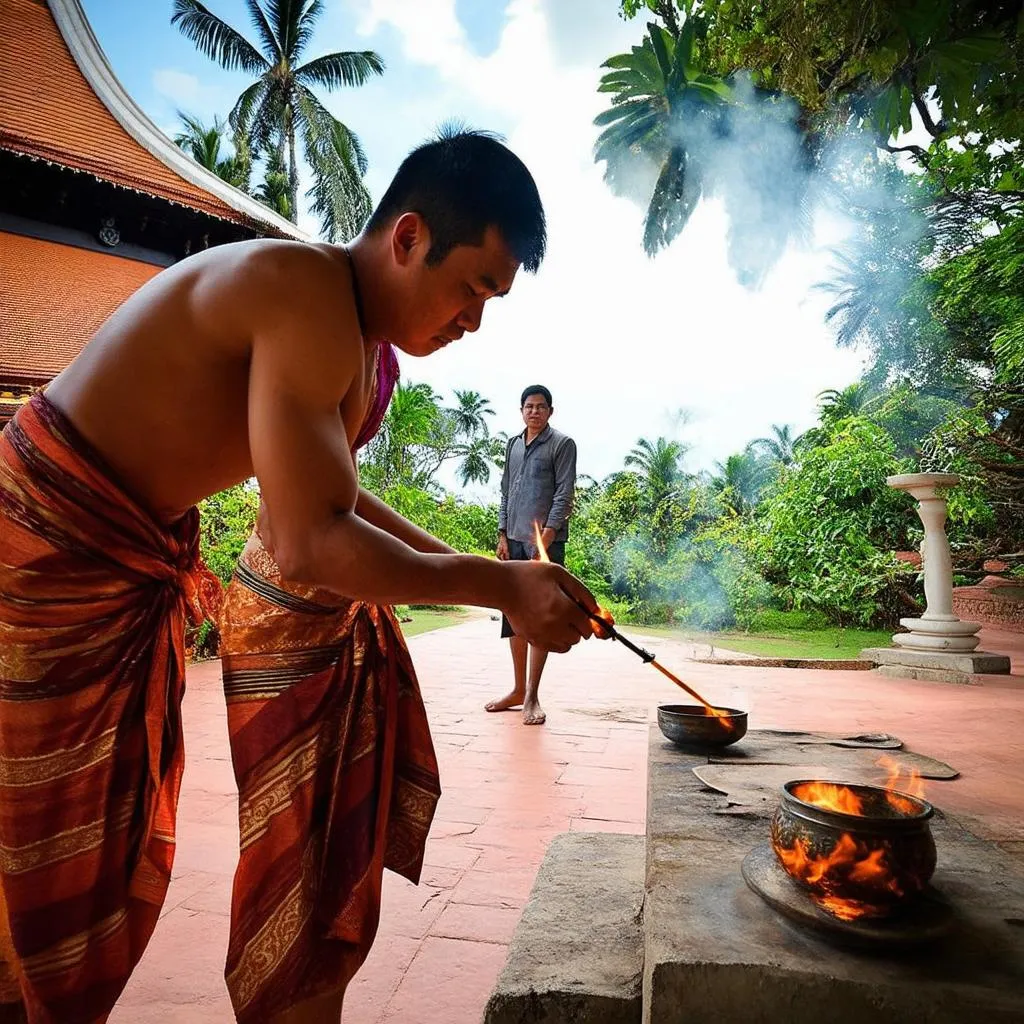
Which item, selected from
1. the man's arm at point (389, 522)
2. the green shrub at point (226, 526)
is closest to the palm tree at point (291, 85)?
the green shrub at point (226, 526)

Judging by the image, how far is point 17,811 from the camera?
1.23 m

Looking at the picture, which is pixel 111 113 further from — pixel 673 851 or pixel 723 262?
pixel 723 262

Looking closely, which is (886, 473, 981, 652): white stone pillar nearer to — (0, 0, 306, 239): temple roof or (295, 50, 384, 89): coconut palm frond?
(0, 0, 306, 239): temple roof

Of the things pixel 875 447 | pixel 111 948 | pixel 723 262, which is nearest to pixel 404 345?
pixel 111 948

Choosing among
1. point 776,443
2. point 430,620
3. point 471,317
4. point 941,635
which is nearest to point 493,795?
point 471,317

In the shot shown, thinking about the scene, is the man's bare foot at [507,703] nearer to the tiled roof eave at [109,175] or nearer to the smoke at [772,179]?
the tiled roof eave at [109,175]

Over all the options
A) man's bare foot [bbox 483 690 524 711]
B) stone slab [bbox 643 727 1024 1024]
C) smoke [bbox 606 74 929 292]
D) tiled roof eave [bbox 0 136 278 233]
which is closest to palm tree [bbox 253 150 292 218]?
smoke [bbox 606 74 929 292]

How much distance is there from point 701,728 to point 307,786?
4.14 ft

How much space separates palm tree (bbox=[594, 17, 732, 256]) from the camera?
805 inches

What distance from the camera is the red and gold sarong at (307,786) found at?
1.32 m

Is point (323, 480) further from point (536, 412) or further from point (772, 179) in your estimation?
point (772, 179)

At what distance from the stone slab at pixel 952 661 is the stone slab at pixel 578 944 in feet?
18.1

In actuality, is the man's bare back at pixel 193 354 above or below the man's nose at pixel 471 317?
below

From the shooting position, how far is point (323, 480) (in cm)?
109
